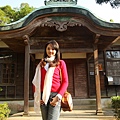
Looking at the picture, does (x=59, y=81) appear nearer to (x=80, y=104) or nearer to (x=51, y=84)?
(x=51, y=84)

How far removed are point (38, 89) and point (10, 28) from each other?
4584mm

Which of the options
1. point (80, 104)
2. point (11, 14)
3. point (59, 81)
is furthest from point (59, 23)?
point (11, 14)

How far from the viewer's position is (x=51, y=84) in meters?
2.21

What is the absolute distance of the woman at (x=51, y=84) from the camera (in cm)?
217

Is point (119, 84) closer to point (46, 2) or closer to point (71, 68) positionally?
point (71, 68)

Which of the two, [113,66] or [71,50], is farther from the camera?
[113,66]

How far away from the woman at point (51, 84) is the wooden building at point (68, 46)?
3.93 meters

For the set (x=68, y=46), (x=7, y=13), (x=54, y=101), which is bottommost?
(x=54, y=101)

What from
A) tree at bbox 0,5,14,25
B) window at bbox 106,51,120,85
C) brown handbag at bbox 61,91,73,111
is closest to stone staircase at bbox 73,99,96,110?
window at bbox 106,51,120,85

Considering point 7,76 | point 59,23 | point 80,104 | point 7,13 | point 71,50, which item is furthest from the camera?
point 7,13

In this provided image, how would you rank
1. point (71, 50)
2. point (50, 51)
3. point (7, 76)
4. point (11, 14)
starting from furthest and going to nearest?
point (11, 14)
point (7, 76)
point (71, 50)
point (50, 51)

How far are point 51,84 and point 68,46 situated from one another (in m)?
4.86

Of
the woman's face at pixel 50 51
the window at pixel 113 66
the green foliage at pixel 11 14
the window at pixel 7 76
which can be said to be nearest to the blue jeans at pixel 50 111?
the woman's face at pixel 50 51

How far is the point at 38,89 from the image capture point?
2.28 m
